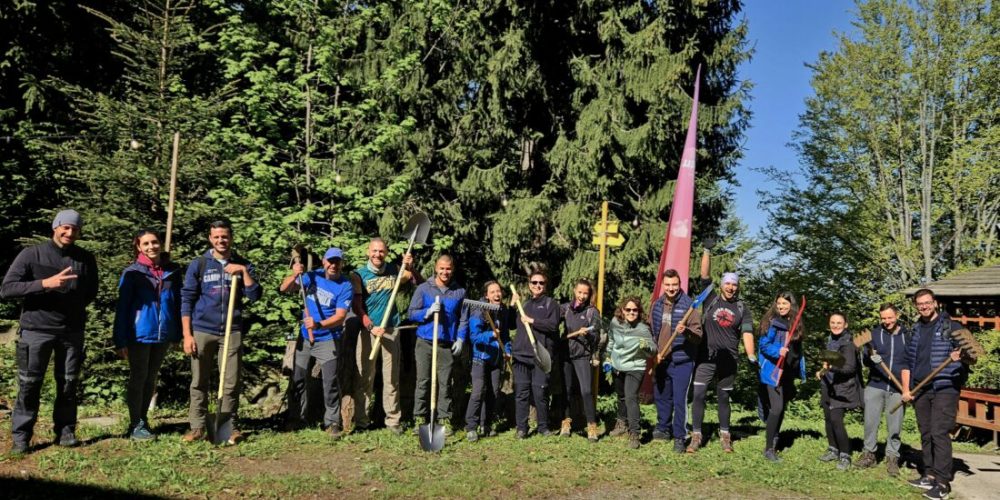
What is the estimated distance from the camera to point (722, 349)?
7.27 m

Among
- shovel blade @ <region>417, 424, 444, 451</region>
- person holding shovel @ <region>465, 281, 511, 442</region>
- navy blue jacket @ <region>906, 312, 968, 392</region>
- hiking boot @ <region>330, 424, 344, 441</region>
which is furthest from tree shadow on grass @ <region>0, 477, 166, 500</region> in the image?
navy blue jacket @ <region>906, 312, 968, 392</region>

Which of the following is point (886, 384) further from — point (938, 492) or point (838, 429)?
point (938, 492)

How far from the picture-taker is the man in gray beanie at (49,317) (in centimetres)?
538

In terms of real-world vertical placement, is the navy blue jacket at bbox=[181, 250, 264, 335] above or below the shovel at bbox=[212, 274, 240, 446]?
above

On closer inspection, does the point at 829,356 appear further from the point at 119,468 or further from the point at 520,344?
the point at 119,468

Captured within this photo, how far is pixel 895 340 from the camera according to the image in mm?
6652

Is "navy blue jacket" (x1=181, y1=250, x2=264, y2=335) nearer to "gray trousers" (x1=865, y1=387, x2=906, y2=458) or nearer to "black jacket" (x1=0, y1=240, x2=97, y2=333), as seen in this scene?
"black jacket" (x1=0, y1=240, x2=97, y2=333)

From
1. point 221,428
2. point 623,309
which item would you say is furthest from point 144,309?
point 623,309

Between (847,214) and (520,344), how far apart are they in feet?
52.3

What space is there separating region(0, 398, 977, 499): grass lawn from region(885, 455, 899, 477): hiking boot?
83 millimetres

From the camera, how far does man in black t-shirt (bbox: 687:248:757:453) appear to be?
712 centimetres

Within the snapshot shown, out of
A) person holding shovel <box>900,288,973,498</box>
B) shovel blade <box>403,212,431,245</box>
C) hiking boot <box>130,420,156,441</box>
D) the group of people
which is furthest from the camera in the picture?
shovel blade <box>403,212,431,245</box>

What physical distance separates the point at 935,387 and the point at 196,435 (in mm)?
6941

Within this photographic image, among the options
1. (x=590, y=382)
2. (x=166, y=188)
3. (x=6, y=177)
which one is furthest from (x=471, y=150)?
(x=6, y=177)
